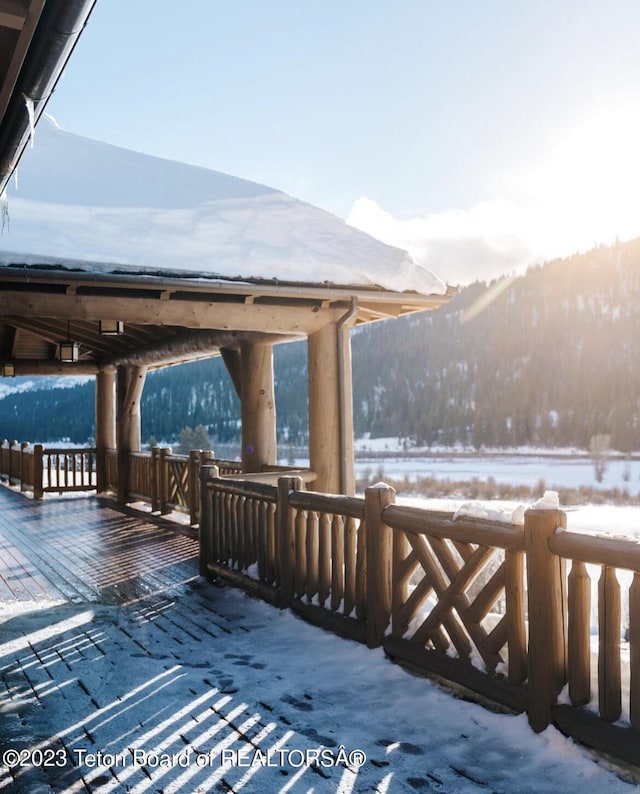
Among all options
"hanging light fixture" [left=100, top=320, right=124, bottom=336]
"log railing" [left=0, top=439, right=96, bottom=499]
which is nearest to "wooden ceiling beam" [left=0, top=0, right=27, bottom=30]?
"hanging light fixture" [left=100, top=320, right=124, bottom=336]

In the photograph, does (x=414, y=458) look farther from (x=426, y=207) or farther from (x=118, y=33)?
(x=118, y=33)

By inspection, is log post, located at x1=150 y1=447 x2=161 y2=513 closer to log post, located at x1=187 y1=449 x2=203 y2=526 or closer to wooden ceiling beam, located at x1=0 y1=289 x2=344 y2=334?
log post, located at x1=187 y1=449 x2=203 y2=526

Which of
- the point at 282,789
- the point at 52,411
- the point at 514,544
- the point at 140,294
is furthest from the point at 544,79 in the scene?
the point at 52,411

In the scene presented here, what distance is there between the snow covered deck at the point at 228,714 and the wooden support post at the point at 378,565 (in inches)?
7.0

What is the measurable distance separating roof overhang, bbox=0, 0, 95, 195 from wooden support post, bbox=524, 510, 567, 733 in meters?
2.88

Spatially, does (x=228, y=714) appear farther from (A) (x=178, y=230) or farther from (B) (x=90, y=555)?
(A) (x=178, y=230)

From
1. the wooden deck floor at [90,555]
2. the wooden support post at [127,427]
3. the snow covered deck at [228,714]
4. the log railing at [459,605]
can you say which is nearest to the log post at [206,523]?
the wooden deck floor at [90,555]

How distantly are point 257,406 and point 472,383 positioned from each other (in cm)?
8302

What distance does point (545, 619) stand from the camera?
11.2ft

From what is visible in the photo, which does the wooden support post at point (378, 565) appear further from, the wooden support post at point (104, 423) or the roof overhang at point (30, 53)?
the wooden support post at point (104, 423)

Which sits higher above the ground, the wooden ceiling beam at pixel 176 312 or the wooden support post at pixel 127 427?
the wooden ceiling beam at pixel 176 312

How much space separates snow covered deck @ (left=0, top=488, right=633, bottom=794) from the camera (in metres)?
3.11

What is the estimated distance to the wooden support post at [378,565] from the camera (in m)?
4.64

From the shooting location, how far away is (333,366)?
853 cm
